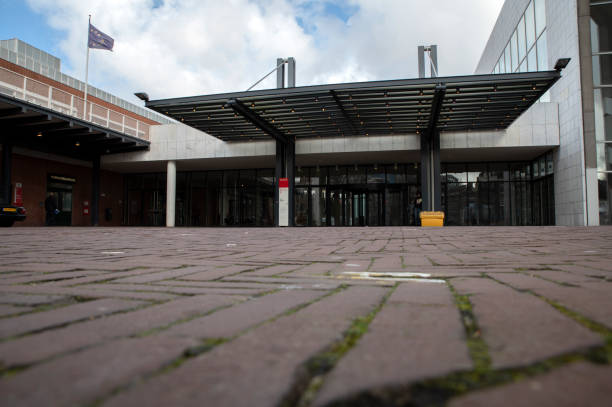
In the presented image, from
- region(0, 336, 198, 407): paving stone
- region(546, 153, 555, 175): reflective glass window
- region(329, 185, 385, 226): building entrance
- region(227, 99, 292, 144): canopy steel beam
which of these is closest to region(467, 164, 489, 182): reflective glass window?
region(546, 153, 555, 175): reflective glass window

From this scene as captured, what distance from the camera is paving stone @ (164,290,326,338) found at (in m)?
1.22

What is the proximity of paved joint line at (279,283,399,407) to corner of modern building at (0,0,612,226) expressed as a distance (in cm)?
1306

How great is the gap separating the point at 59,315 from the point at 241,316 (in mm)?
676

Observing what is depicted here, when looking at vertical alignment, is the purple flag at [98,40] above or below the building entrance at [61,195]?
above

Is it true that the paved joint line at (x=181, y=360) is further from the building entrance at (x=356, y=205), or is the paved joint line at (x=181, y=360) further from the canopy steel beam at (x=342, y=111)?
the building entrance at (x=356, y=205)

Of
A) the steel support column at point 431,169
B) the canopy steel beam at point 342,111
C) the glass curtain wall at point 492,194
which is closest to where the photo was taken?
the canopy steel beam at point 342,111

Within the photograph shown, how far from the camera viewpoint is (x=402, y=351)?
1.00 m

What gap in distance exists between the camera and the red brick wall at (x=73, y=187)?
69.3ft

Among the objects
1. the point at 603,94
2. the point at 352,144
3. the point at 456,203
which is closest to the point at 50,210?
the point at 352,144

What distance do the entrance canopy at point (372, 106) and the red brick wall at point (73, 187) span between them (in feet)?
34.1

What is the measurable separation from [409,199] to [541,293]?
20610 mm

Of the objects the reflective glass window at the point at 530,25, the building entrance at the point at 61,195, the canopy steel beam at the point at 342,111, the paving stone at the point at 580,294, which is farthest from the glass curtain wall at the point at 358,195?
the paving stone at the point at 580,294

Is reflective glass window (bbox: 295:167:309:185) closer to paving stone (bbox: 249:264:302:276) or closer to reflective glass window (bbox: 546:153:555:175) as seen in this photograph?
reflective glass window (bbox: 546:153:555:175)

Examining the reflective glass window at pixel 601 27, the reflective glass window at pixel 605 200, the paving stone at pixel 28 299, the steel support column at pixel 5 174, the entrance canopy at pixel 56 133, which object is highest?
the reflective glass window at pixel 601 27
